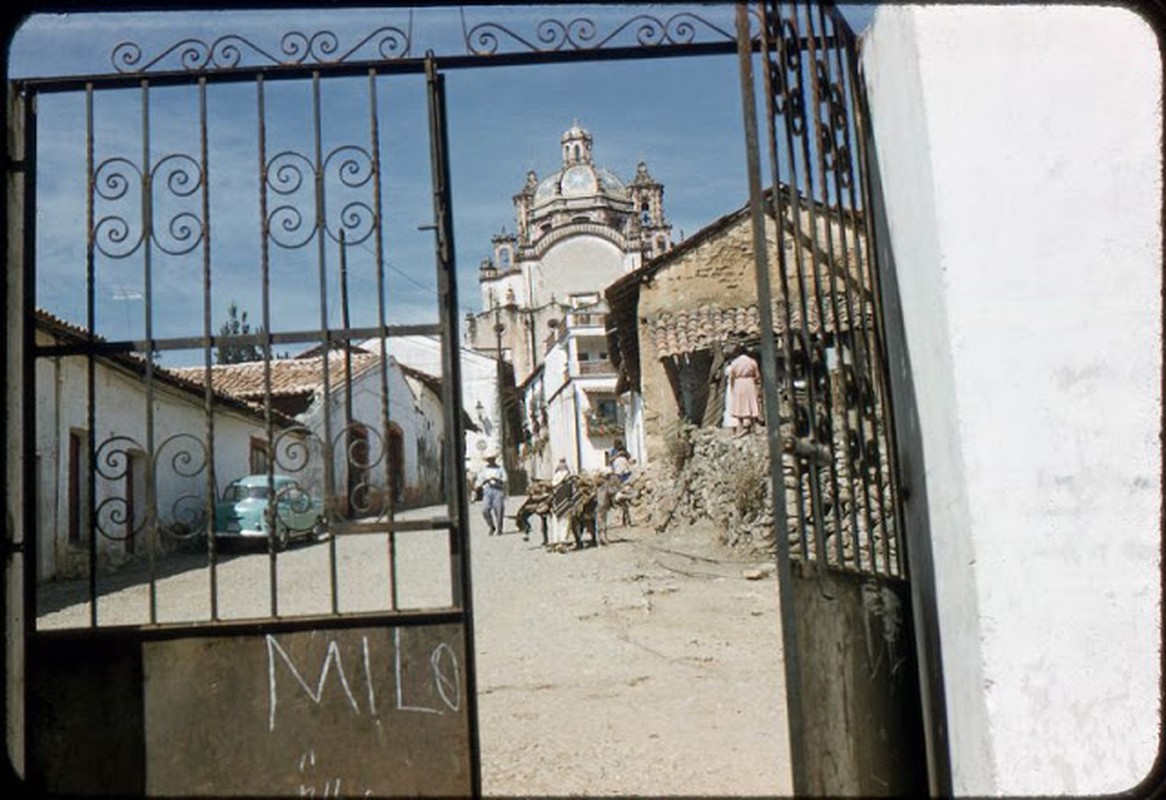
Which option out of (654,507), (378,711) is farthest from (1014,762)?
(654,507)

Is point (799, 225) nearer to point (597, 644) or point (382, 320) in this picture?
point (382, 320)

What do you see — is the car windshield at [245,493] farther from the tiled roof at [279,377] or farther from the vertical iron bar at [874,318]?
the vertical iron bar at [874,318]

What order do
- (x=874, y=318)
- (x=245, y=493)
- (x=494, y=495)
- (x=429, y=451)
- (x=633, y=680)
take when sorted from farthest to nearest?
(x=429, y=451)
(x=494, y=495)
(x=245, y=493)
(x=633, y=680)
(x=874, y=318)

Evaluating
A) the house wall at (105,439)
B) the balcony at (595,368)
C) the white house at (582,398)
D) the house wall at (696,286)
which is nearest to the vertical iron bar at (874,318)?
Result: the house wall at (105,439)

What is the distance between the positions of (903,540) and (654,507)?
13833 millimetres

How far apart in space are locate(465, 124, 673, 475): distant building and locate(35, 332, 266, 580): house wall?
25.0 meters

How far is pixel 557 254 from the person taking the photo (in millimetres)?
58156

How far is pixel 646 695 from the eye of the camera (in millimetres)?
6562

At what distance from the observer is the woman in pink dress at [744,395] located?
15.1 metres

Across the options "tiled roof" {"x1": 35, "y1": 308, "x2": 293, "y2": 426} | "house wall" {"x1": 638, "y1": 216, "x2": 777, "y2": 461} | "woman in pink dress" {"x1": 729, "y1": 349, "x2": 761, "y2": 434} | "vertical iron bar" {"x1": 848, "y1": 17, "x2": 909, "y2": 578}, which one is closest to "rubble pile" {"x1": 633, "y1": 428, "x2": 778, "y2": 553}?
"woman in pink dress" {"x1": 729, "y1": 349, "x2": 761, "y2": 434}

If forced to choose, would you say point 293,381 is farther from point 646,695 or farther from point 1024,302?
point 1024,302

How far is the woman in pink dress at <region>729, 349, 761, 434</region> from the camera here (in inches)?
595

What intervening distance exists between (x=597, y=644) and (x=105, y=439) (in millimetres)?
8546

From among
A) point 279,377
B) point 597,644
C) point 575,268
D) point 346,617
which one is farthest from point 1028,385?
point 575,268
